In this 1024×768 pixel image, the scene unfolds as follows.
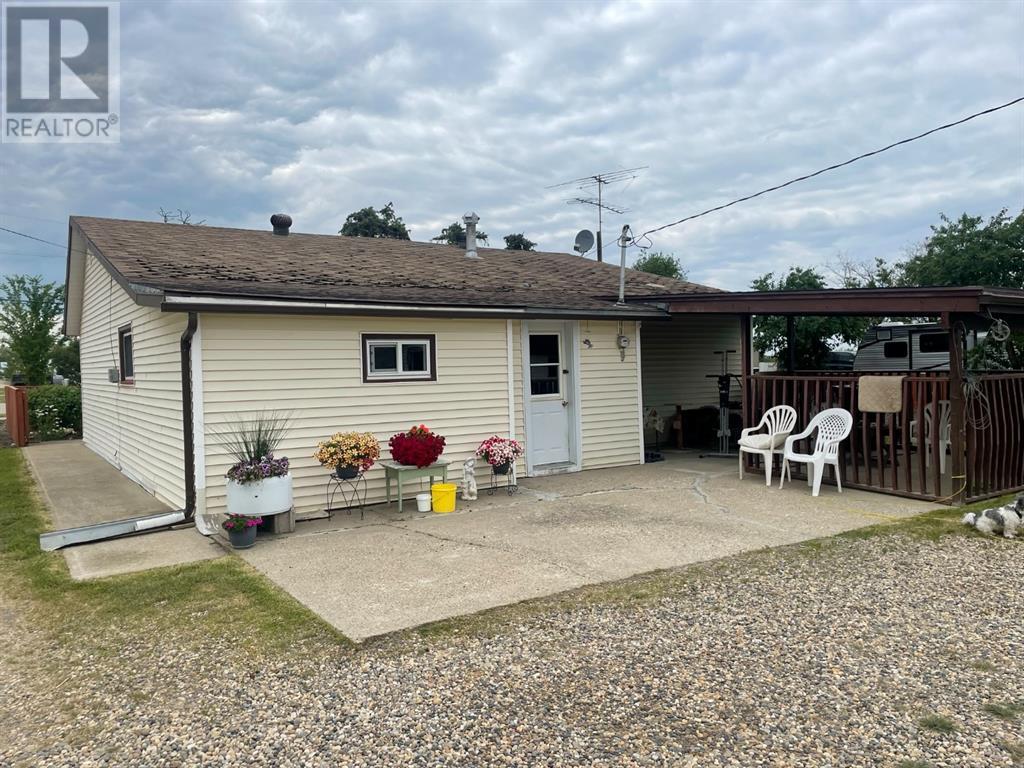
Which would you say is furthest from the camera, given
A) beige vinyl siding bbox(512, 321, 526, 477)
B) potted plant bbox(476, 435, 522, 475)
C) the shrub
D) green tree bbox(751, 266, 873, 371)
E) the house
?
the shrub

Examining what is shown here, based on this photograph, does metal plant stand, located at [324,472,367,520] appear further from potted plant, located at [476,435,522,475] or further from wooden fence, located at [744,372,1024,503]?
wooden fence, located at [744,372,1024,503]

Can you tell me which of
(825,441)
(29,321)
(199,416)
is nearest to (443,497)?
(199,416)

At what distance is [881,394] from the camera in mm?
7453

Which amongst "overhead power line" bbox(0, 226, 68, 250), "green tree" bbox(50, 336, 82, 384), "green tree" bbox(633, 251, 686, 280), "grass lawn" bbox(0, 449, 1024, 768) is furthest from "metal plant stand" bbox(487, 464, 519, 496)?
"green tree" bbox(633, 251, 686, 280)

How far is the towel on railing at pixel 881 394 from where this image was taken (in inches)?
289

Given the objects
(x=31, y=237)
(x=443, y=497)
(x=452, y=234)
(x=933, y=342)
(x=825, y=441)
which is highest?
(x=452, y=234)

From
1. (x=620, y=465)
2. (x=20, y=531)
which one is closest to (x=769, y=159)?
(x=620, y=465)

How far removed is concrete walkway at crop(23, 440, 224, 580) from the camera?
5.63m

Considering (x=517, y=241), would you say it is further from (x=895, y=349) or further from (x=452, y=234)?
(x=895, y=349)

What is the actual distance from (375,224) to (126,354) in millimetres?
23345

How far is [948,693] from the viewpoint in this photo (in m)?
3.12

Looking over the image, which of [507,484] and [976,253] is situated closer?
[507,484]

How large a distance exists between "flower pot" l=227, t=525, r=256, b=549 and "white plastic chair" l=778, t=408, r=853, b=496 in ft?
19.3

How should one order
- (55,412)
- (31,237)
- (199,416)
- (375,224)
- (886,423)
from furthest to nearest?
(375,224) < (31,237) < (55,412) < (886,423) < (199,416)
